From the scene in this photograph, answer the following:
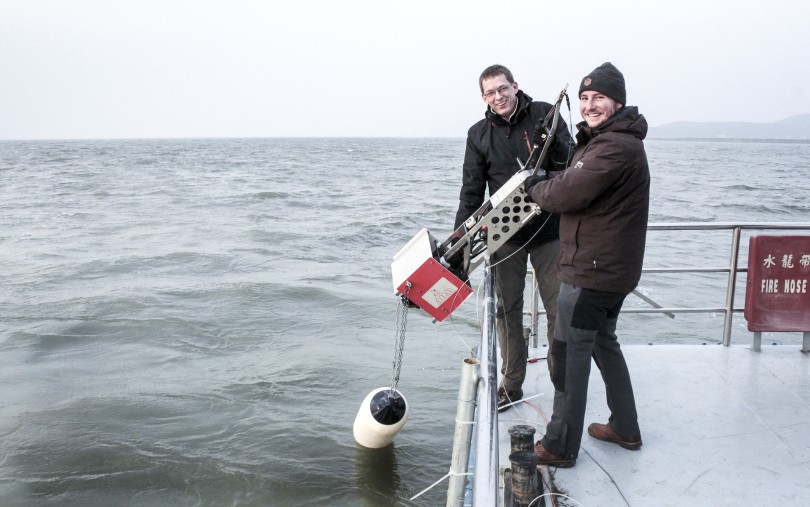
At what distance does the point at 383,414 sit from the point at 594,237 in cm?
256

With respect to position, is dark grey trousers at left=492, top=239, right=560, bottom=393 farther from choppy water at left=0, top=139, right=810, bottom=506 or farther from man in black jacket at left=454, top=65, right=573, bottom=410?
choppy water at left=0, top=139, right=810, bottom=506

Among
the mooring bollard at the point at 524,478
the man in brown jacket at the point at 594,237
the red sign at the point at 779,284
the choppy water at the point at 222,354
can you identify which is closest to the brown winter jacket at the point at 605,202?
the man in brown jacket at the point at 594,237

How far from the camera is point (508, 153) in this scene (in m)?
4.02

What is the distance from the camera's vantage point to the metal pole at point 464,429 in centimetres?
198

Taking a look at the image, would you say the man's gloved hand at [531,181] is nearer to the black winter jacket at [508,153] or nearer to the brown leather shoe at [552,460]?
the black winter jacket at [508,153]

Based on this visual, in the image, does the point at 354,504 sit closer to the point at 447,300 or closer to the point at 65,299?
the point at 447,300

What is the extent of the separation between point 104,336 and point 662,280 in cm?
991

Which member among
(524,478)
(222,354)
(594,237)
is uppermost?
(594,237)

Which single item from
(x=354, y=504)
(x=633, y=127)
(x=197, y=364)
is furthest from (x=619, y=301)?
(x=197, y=364)

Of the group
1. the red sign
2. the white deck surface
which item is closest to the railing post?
the white deck surface

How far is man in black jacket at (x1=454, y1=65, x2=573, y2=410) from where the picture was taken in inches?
152

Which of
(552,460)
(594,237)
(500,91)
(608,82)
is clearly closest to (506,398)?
(552,460)

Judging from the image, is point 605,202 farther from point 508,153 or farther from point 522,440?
point 522,440

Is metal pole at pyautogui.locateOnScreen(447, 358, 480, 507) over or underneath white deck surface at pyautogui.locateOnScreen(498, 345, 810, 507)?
over
